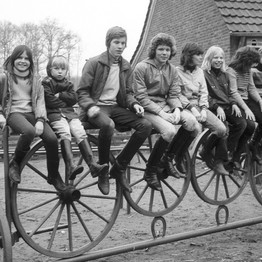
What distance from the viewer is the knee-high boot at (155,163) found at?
4.31 meters

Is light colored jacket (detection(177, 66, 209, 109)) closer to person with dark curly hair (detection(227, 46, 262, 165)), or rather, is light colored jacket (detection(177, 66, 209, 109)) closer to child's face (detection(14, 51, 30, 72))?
person with dark curly hair (detection(227, 46, 262, 165))

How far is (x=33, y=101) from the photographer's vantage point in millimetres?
3676

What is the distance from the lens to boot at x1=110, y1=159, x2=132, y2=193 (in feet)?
13.7

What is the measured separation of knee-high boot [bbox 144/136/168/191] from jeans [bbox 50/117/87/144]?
79 centimetres

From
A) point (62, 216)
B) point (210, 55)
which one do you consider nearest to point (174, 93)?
point (210, 55)

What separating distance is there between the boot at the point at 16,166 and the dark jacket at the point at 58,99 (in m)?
0.39

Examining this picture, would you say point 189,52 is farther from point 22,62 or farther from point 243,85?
point 22,62

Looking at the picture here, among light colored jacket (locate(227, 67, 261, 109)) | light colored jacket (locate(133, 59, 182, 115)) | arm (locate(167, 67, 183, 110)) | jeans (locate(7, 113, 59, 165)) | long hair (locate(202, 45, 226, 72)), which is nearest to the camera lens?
jeans (locate(7, 113, 59, 165))

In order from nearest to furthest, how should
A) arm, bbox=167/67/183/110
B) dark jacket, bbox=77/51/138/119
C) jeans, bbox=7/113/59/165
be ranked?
jeans, bbox=7/113/59/165, dark jacket, bbox=77/51/138/119, arm, bbox=167/67/183/110

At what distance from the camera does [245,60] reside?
4957 mm

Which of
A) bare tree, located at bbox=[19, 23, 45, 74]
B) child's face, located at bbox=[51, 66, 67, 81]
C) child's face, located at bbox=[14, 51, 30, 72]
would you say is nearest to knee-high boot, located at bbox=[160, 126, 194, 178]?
child's face, located at bbox=[51, 66, 67, 81]

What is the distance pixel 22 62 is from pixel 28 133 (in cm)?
61

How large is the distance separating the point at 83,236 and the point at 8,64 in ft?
8.27

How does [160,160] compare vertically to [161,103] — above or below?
below
